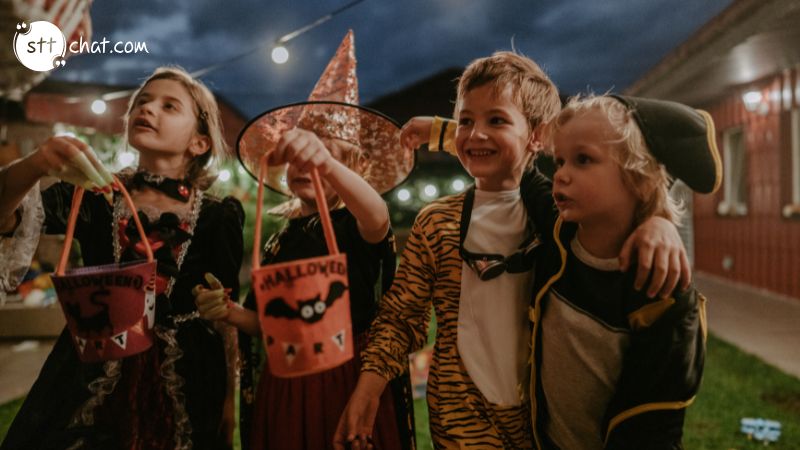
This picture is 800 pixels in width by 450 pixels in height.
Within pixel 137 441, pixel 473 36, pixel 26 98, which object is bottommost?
pixel 137 441

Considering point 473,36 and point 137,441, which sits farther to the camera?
point 473,36

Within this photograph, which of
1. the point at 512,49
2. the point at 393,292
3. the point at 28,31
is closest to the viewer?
the point at 393,292

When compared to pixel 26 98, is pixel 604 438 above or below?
below

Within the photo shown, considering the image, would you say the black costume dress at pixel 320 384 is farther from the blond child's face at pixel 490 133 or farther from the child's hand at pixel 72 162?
the child's hand at pixel 72 162

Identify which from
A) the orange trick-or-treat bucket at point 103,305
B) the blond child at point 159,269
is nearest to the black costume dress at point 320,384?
the blond child at point 159,269

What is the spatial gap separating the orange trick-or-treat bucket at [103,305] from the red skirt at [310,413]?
1.66 feet

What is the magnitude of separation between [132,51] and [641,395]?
6.22ft

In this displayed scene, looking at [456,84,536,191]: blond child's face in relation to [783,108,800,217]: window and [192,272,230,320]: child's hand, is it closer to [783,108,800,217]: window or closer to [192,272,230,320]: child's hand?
[192,272,230,320]: child's hand

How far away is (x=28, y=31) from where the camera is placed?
75.8 inches

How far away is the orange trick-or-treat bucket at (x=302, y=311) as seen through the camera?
2.94 ft

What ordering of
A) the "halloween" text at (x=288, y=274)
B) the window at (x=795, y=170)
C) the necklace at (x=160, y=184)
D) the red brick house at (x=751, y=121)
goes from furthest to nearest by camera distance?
the window at (x=795, y=170) < the red brick house at (x=751, y=121) < the necklace at (x=160, y=184) < the "halloween" text at (x=288, y=274)

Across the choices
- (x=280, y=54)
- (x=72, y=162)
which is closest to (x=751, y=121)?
(x=280, y=54)

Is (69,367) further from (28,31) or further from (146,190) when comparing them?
(28,31)

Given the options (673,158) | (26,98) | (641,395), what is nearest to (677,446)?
(641,395)
